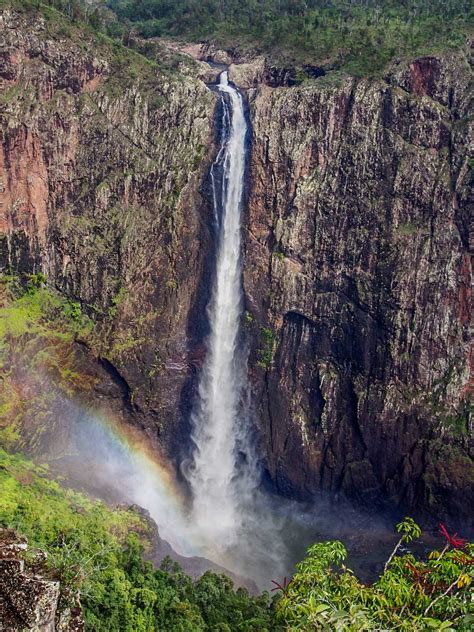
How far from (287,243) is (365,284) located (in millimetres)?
5125

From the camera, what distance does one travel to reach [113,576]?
19.2 metres

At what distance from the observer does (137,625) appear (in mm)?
18516

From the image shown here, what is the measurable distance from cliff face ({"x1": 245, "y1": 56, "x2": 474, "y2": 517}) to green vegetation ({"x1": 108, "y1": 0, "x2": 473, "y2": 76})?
3.12 metres

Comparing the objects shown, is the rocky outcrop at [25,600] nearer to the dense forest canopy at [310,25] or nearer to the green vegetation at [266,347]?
the green vegetation at [266,347]

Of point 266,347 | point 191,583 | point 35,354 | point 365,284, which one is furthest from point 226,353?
point 191,583

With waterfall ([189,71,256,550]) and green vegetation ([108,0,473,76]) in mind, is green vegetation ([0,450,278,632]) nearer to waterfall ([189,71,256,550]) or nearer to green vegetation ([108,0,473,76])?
waterfall ([189,71,256,550])

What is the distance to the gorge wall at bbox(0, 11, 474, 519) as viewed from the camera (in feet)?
110

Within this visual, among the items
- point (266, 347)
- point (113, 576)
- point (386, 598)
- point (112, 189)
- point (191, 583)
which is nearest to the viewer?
point (386, 598)

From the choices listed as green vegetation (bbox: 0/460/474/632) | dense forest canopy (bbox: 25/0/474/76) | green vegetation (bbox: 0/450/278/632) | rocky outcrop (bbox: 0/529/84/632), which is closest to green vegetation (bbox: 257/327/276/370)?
green vegetation (bbox: 0/460/474/632)

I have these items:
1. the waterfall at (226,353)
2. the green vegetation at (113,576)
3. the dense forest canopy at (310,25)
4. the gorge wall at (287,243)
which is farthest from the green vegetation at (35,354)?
the dense forest canopy at (310,25)

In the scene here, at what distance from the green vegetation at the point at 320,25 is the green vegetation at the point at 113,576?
28649 millimetres

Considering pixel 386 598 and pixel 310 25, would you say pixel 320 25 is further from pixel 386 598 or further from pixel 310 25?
pixel 386 598

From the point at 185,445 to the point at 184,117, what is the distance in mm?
19959

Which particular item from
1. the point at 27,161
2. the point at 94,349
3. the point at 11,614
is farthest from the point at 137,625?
the point at 27,161
